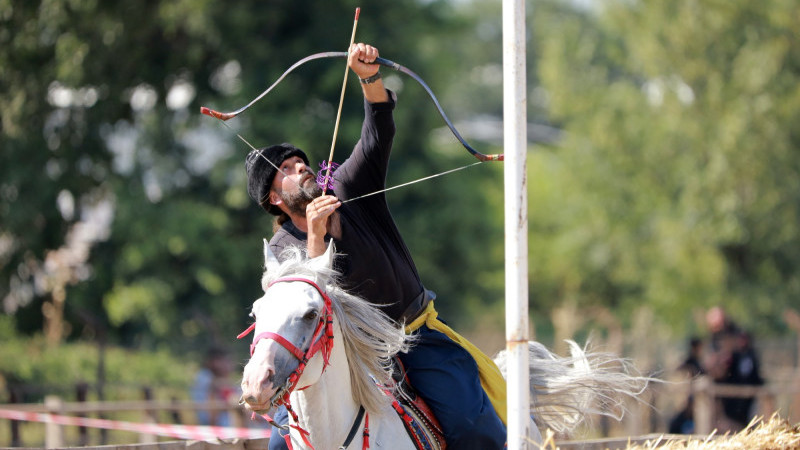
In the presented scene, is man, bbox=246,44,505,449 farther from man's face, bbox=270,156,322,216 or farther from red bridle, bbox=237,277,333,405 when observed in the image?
red bridle, bbox=237,277,333,405

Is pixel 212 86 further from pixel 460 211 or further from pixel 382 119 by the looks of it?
pixel 382 119

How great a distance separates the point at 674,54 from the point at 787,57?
2282mm

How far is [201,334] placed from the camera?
19219mm

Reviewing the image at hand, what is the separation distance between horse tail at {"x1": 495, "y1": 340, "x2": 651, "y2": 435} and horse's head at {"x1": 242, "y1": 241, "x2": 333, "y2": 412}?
6.20 feet

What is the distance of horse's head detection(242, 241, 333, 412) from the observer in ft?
12.4

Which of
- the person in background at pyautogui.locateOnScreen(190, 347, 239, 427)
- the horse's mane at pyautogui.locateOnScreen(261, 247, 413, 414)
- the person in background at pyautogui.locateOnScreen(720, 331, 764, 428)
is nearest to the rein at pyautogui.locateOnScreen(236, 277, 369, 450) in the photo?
the horse's mane at pyautogui.locateOnScreen(261, 247, 413, 414)

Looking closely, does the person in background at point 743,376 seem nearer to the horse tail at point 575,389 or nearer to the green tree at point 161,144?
the green tree at point 161,144

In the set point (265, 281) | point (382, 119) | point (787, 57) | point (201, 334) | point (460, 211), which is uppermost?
point (787, 57)

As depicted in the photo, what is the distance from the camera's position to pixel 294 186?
472 centimetres

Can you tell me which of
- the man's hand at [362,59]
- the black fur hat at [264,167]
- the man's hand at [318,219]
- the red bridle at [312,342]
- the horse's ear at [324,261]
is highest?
the man's hand at [362,59]

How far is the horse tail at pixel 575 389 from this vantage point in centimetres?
571

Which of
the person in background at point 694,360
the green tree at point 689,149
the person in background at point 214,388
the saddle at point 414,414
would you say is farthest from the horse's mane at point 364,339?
the green tree at point 689,149

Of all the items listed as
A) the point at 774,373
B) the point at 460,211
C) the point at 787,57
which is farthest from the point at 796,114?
the point at 460,211

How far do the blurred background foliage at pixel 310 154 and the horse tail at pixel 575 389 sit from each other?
34.8ft
